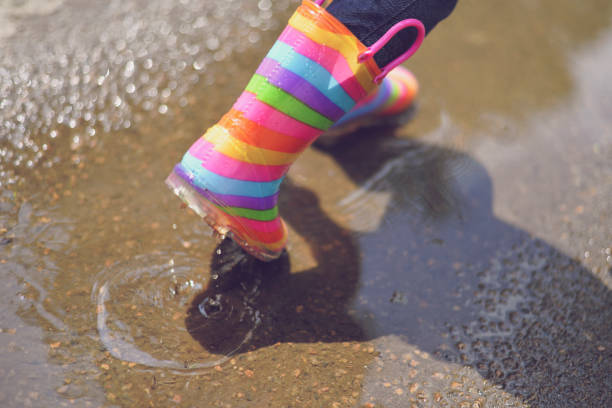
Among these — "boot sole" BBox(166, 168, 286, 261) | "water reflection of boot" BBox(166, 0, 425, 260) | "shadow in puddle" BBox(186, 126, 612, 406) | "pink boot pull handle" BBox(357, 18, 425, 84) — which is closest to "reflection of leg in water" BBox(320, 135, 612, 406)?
"shadow in puddle" BBox(186, 126, 612, 406)

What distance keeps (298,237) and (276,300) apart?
252 millimetres

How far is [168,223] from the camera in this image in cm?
165

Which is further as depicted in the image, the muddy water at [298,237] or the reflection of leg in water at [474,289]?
the reflection of leg in water at [474,289]

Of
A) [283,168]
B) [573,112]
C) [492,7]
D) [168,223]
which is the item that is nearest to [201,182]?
[283,168]

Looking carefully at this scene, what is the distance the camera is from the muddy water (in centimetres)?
135

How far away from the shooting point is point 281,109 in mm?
1346

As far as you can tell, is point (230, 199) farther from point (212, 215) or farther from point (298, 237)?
point (298, 237)

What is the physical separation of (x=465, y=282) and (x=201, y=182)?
0.82 meters

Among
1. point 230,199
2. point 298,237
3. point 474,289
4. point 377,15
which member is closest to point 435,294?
point 474,289

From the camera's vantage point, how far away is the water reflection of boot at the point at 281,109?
52.2 inches

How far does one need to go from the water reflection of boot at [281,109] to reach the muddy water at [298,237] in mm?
284

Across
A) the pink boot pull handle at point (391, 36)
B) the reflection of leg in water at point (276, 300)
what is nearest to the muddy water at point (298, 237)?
the reflection of leg in water at point (276, 300)

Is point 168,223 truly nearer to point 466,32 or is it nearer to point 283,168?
point 283,168

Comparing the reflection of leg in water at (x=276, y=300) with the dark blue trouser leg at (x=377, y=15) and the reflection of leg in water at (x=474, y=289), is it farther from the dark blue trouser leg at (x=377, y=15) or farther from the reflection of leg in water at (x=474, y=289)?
the dark blue trouser leg at (x=377, y=15)
